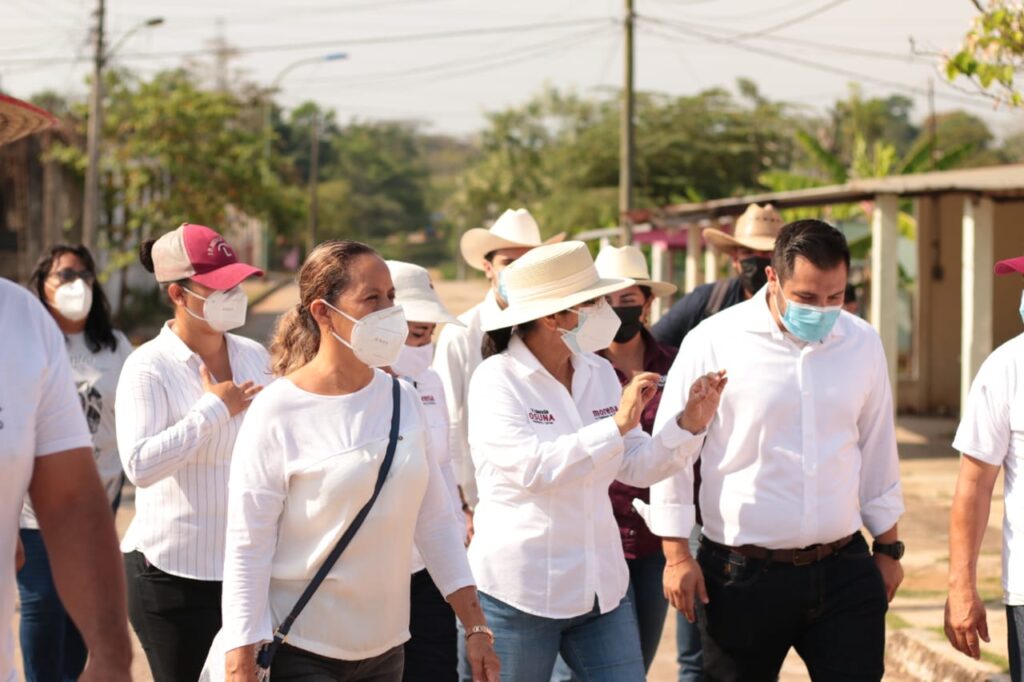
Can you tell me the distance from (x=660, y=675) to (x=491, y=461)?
344 cm

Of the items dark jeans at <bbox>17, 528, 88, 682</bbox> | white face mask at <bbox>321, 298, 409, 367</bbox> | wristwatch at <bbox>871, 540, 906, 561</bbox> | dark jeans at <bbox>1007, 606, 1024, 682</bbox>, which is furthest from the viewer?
dark jeans at <bbox>17, 528, 88, 682</bbox>

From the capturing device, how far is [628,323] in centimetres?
621

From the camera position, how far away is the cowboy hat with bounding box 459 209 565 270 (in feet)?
25.2

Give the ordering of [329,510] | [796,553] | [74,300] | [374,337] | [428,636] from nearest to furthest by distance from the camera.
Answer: [329,510] → [374,337] → [796,553] → [428,636] → [74,300]

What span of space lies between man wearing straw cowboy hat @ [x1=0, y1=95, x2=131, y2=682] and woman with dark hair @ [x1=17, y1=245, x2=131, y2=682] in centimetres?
312

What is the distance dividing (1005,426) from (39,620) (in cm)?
382

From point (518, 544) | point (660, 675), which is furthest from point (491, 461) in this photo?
point (660, 675)

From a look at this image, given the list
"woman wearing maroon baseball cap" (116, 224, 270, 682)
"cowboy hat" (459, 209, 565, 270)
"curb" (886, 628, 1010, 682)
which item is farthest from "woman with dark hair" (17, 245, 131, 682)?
"curb" (886, 628, 1010, 682)

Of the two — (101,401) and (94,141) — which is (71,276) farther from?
(94,141)

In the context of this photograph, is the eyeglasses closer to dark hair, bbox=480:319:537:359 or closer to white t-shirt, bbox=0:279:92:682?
dark hair, bbox=480:319:537:359

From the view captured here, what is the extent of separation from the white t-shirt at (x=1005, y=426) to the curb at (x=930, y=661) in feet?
8.02

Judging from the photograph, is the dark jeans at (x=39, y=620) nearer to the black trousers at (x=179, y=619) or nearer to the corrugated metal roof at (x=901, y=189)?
the black trousers at (x=179, y=619)

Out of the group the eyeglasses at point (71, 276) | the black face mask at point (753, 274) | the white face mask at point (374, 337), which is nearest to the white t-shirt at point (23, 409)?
the white face mask at point (374, 337)

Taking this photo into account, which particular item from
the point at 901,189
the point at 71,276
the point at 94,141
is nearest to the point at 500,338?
the point at 71,276
